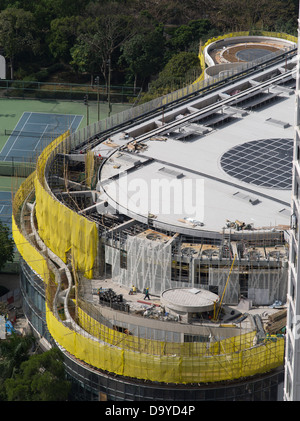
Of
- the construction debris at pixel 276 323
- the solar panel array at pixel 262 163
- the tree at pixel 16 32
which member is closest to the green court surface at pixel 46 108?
the tree at pixel 16 32

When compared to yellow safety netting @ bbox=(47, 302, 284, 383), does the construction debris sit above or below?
above

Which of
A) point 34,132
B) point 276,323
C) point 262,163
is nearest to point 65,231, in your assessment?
point 276,323

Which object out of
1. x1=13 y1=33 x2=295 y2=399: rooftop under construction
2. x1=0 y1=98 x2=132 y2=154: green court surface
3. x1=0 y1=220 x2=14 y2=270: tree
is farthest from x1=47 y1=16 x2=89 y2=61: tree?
x1=0 y1=220 x2=14 y2=270: tree

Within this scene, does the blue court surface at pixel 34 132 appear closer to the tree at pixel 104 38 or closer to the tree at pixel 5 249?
the tree at pixel 104 38

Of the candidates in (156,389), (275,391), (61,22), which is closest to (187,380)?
(156,389)

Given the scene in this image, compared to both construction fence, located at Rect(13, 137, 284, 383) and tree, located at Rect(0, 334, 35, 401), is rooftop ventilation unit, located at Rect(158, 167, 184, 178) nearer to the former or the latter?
construction fence, located at Rect(13, 137, 284, 383)

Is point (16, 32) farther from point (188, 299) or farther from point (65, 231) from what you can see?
point (188, 299)
